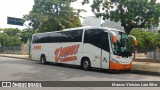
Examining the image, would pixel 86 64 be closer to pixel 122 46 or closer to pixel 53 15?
pixel 122 46

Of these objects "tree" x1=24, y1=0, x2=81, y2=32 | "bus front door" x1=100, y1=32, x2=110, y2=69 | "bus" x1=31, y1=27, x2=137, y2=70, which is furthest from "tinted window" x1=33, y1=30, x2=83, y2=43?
"tree" x1=24, y1=0, x2=81, y2=32

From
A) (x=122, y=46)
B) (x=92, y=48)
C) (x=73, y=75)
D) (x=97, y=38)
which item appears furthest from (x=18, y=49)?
(x=73, y=75)

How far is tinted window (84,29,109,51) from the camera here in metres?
18.0

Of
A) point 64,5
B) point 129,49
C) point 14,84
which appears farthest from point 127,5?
point 64,5

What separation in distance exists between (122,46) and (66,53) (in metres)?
5.64

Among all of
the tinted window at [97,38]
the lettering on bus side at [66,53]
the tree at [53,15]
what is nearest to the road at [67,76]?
the tinted window at [97,38]

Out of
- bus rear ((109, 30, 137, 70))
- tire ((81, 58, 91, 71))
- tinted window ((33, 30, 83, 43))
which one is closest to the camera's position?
bus rear ((109, 30, 137, 70))

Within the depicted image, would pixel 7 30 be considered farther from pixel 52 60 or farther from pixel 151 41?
pixel 52 60

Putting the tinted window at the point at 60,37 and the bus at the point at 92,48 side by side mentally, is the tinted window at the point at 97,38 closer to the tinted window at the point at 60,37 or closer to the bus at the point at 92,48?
the bus at the point at 92,48

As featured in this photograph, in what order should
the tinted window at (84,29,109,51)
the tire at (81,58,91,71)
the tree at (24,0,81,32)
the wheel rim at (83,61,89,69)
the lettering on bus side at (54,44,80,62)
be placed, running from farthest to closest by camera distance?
the tree at (24,0,81,32) → the lettering on bus side at (54,44,80,62) → the wheel rim at (83,61,89,69) → the tire at (81,58,91,71) → the tinted window at (84,29,109,51)

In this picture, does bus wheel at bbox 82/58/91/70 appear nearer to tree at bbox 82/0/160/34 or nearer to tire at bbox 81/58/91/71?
tire at bbox 81/58/91/71

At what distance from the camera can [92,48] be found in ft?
62.5

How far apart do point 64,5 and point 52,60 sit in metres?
13.0

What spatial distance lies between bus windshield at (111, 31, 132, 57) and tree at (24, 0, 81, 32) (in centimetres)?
1667
